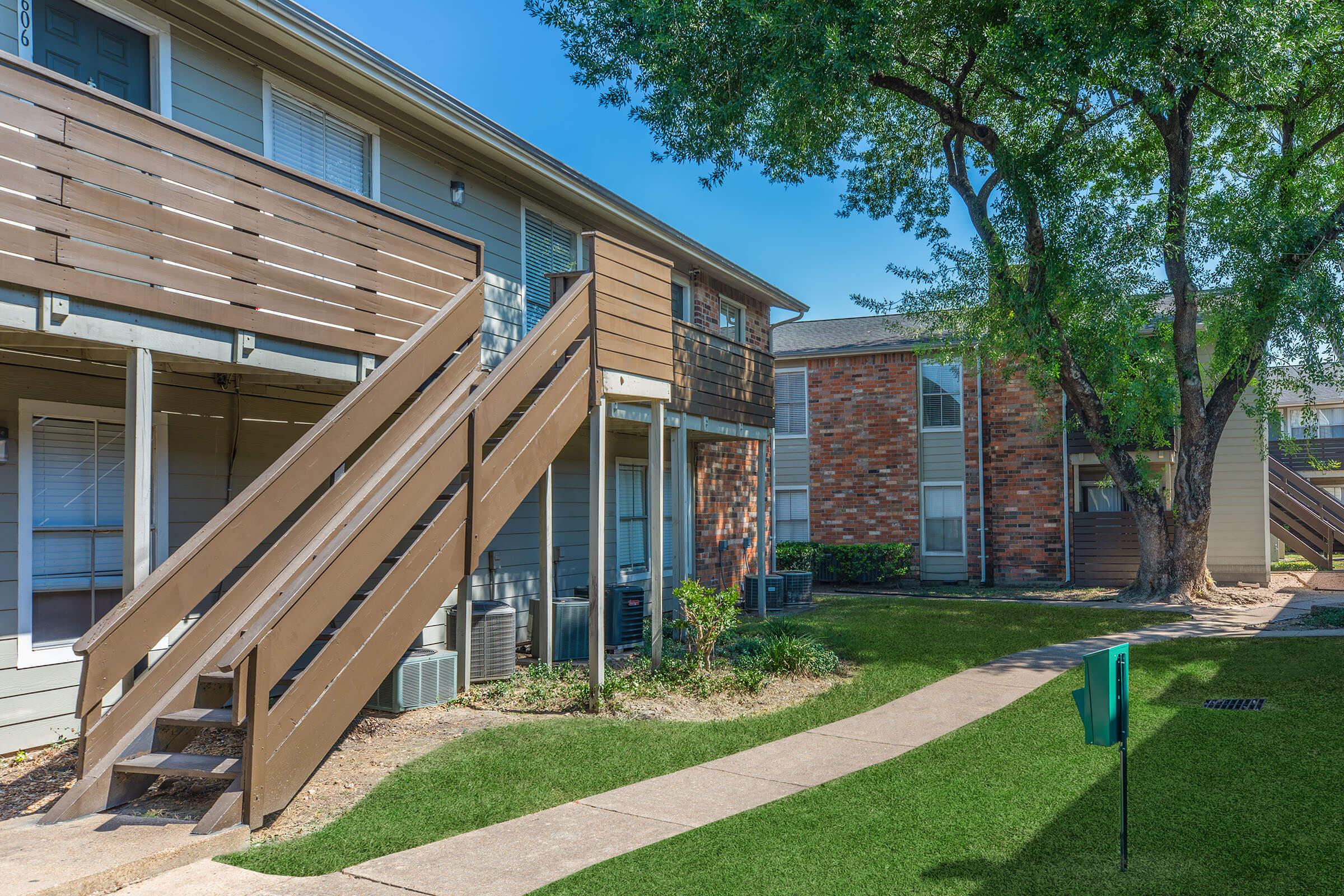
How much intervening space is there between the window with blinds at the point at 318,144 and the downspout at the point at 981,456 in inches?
601

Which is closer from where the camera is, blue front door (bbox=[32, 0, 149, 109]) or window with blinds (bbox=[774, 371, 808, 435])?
blue front door (bbox=[32, 0, 149, 109])

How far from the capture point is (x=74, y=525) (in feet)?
22.9

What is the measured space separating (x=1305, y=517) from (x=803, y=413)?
40.2ft

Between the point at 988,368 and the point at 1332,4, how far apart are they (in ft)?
29.8

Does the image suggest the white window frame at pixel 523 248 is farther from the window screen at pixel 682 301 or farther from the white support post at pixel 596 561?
the window screen at pixel 682 301

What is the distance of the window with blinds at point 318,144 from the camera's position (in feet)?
27.9

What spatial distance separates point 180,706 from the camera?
553cm

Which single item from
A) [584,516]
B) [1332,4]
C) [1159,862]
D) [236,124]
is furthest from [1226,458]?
[236,124]

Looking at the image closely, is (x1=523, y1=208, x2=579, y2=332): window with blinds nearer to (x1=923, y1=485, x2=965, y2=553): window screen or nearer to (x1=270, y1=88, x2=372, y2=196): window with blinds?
(x1=270, y1=88, x2=372, y2=196): window with blinds

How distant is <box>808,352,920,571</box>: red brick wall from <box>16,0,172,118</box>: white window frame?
17.4m

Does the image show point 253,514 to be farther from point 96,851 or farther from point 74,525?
point 96,851

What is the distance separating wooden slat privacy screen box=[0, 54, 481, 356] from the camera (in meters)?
5.33

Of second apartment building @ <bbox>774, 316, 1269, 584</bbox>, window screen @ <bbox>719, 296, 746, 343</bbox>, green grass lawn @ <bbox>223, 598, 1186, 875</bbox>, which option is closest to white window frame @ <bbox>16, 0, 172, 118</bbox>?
green grass lawn @ <bbox>223, 598, 1186, 875</bbox>

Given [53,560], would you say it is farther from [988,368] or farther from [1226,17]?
[988,368]
